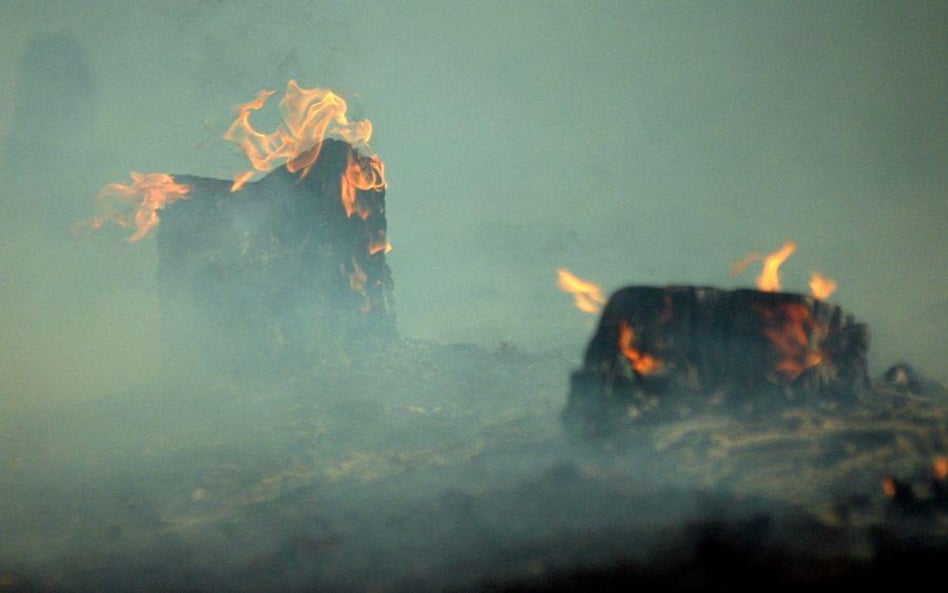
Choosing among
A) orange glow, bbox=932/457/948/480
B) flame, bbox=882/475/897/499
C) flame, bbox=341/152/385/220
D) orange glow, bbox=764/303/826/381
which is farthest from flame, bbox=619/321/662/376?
flame, bbox=341/152/385/220

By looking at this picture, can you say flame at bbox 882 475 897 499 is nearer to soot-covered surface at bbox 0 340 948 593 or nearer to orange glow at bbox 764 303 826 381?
soot-covered surface at bbox 0 340 948 593

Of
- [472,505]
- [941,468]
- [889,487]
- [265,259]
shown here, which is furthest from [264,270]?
[941,468]

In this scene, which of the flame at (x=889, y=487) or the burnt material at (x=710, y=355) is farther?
the burnt material at (x=710, y=355)

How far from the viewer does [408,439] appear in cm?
3878

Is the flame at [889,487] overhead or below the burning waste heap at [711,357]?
below

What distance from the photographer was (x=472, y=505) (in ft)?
77.9

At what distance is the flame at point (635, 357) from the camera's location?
29859 millimetres

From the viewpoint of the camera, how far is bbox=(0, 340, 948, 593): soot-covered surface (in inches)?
670

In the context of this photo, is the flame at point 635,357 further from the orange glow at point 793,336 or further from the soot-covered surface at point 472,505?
the orange glow at point 793,336

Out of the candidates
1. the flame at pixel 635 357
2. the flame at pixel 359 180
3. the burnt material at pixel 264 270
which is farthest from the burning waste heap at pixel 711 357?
the flame at pixel 359 180

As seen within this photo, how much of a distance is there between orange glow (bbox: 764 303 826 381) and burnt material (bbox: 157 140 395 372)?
3840 cm

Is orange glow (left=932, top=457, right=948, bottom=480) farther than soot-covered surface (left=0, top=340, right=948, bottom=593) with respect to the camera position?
Yes

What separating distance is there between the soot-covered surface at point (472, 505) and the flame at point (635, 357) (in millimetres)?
2739

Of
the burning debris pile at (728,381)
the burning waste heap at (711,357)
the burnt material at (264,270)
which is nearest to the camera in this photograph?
the burning debris pile at (728,381)
